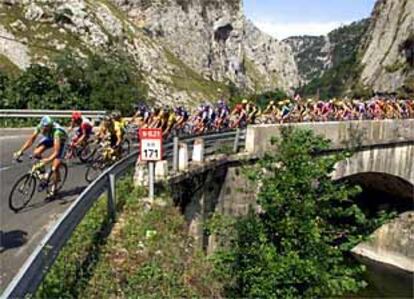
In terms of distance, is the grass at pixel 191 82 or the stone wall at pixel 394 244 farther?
the grass at pixel 191 82

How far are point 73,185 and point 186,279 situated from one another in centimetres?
575

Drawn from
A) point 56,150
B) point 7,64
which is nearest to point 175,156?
point 56,150

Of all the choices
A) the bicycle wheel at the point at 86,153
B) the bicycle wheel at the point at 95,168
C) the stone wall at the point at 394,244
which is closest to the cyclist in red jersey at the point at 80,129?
the bicycle wheel at the point at 86,153

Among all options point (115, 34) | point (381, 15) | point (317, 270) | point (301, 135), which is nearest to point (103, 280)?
point (317, 270)

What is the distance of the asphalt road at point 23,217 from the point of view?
9125 millimetres

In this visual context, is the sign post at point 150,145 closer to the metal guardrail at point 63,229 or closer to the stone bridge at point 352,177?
the metal guardrail at point 63,229

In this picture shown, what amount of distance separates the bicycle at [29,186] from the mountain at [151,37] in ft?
160

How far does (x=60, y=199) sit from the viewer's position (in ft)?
44.4

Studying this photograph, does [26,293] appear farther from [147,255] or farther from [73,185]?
[73,185]

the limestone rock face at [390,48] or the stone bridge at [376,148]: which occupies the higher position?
the limestone rock face at [390,48]

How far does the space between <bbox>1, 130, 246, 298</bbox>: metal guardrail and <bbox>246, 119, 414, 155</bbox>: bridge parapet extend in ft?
15.2

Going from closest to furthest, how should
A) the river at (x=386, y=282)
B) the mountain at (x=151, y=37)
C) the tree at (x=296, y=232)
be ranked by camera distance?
the tree at (x=296, y=232), the river at (x=386, y=282), the mountain at (x=151, y=37)

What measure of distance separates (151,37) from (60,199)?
423ft

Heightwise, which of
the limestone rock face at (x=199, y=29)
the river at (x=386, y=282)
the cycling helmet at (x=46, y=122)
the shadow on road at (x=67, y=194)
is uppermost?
the limestone rock face at (x=199, y=29)
